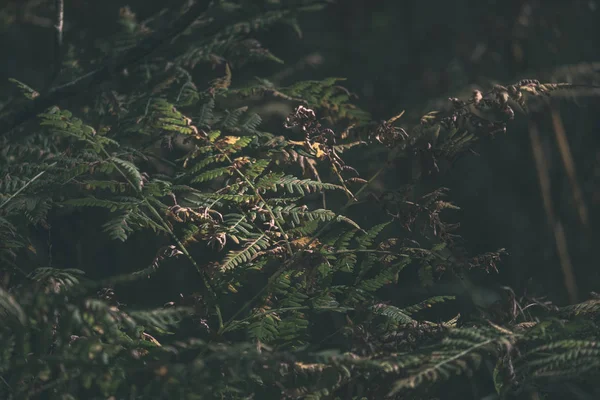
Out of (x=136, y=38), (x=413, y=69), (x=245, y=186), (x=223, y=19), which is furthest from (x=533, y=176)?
(x=245, y=186)

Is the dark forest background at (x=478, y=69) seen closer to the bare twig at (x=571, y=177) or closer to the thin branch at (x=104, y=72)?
the bare twig at (x=571, y=177)

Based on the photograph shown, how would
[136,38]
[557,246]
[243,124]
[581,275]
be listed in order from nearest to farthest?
1. [243,124]
2. [136,38]
3. [557,246]
4. [581,275]

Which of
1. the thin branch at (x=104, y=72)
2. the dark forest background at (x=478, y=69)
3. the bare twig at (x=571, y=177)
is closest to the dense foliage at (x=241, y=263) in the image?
the thin branch at (x=104, y=72)

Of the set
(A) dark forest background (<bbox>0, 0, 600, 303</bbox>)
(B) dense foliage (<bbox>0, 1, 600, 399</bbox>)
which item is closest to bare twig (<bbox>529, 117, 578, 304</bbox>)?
(A) dark forest background (<bbox>0, 0, 600, 303</bbox>)

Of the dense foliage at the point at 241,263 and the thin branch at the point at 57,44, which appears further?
the thin branch at the point at 57,44

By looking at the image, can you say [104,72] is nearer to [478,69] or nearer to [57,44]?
[57,44]

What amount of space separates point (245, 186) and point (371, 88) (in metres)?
1.88

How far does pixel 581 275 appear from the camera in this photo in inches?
105

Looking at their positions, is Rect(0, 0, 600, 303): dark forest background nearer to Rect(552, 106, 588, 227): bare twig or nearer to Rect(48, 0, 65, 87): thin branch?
Rect(552, 106, 588, 227): bare twig

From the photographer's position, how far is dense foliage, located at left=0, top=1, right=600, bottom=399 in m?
0.86

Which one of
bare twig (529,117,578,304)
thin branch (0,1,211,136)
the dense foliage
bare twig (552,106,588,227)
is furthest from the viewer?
bare twig (552,106,588,227)

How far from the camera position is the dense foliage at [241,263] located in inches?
34.0

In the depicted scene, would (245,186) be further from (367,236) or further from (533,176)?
(533,176)

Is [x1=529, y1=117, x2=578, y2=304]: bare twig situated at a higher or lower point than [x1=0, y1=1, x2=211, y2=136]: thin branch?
lower
